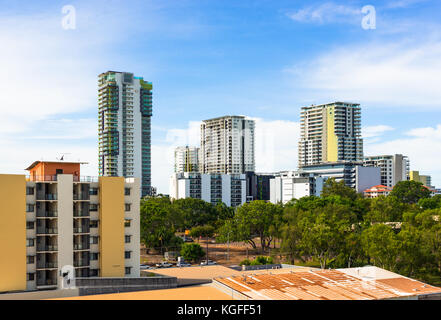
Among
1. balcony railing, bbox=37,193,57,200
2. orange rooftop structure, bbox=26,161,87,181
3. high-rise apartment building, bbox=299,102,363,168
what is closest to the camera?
balcony railing, bbox=37,193,57,200

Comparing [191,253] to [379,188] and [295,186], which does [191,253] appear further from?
[379,188]

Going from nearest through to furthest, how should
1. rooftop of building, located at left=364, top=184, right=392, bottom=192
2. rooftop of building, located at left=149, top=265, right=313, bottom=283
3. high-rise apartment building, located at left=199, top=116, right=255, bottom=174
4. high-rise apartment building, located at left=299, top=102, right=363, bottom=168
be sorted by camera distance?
1. rooftop of building, located at left=149, top=265, right=313, bottom=283
2. rooftop of building, located at left=364, top=184, right=392, bottom=192
3. high-rise apartment building, located at left=299, top=102, right=363, bottom=168
4. high-rise apartment building, located at left=199, top=116, right=255, bottom=174

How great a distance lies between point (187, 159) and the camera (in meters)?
185

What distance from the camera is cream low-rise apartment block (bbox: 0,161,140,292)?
2938 centimetres

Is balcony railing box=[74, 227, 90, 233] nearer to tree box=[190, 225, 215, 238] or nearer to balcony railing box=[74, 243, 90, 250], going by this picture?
balcony railing box=[74, 243, 90, 250]

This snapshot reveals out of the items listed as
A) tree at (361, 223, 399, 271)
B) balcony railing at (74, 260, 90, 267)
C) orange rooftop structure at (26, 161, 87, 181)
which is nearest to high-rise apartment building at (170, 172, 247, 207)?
tree at (361, 223, 399, 271)

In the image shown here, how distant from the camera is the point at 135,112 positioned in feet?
425

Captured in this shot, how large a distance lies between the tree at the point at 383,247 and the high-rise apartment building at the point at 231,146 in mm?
120233

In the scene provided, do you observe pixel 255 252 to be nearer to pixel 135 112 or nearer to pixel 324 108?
pixel 135 112

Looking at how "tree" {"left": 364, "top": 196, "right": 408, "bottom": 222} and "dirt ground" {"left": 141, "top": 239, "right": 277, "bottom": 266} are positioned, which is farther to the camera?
"tree" {"left": 364, "top": 196, "right": 408, "bottom": 222}

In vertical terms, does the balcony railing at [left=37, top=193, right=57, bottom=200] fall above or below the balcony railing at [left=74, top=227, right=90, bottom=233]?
above

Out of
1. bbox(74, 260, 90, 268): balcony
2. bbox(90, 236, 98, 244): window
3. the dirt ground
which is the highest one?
bbox(90, 236, 98, 244): window

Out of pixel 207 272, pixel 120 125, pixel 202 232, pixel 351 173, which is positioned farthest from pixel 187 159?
pixel 207 272

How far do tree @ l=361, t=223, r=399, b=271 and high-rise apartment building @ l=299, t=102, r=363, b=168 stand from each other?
10616cm
